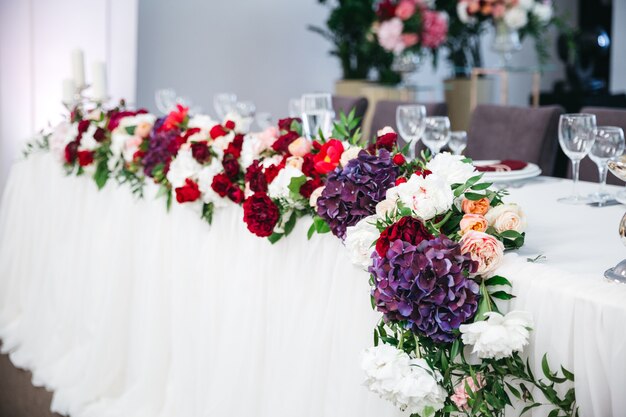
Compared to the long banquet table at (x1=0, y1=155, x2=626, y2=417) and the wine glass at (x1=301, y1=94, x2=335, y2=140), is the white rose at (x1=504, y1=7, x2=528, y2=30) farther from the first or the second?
the wine glass at (x1=301, y1=94, x2=335, y2=140)

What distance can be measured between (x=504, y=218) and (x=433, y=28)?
4042 millimetres

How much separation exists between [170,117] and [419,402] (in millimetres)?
1458

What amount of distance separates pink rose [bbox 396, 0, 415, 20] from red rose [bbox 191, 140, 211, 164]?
3329mm

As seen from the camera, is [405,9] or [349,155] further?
[405,9]

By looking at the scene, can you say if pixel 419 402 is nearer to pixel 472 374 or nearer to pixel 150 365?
pixel 472 374

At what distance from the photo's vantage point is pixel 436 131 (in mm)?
2305

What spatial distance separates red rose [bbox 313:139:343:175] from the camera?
1670 millimetres

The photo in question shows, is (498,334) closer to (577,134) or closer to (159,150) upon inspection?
(577,134)

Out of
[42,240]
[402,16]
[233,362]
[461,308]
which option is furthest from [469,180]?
[402,16]

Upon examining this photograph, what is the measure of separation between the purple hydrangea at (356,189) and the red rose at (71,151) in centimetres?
144

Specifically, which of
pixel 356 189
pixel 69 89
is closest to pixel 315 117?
pixel 356 189

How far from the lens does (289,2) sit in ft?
20.1

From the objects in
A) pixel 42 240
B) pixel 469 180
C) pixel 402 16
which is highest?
pixel 402 16

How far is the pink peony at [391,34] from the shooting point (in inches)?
201
